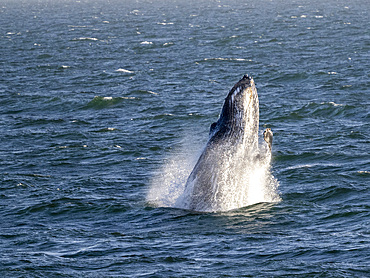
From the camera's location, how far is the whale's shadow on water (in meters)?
16.7

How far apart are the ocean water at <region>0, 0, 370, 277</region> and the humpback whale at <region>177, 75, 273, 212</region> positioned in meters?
0.44

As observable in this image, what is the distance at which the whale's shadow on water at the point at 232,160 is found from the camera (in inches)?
658

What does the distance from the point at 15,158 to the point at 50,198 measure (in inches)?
230

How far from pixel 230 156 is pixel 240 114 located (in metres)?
1.08

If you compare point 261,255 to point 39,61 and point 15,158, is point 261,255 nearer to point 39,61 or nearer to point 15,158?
point 15,158

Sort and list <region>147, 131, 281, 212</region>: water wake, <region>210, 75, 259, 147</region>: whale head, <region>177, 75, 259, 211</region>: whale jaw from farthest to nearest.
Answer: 1. <region>147, 131, 281, 212</region>: water wake
2. <region>177, 75, 259, 211</region>: whale jaw
3. <region>210, 75, 259, 147</region>: whale head

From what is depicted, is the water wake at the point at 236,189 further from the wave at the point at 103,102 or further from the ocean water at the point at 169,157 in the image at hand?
the wave at the point at 103,102

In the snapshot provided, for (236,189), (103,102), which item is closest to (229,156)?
(236,189)

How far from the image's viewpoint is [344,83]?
3844 cm

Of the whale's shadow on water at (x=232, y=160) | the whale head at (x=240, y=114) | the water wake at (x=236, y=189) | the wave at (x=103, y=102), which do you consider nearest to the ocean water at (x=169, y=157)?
the wave at (x=103, y=102)

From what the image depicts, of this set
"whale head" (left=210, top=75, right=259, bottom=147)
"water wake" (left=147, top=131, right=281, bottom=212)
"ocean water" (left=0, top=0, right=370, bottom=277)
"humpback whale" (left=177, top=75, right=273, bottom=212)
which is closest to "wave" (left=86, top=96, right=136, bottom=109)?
"ocean water" (left=0, top=0, right=370, bottom=277)

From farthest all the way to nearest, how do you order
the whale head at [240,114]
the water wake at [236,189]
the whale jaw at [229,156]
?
1. the water wake at [236,189]
2. the whale jaw at [229,156]
3. the whale head at [240,114]

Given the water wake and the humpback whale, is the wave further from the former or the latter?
the humpback whale

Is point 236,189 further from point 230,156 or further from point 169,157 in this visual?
point 169,157
